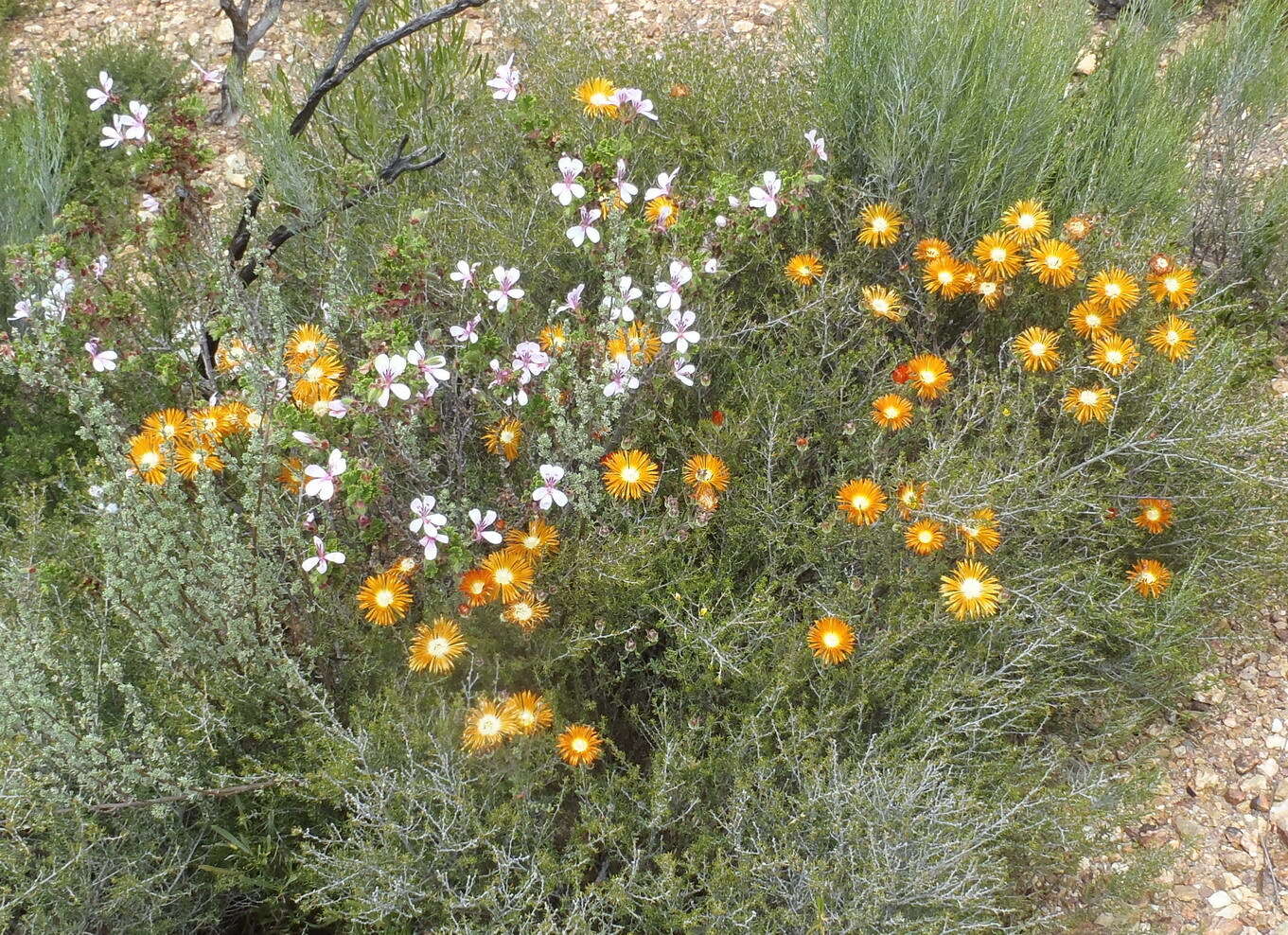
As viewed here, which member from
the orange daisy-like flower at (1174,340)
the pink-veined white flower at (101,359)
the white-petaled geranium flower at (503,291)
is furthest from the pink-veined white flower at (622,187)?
the orange daisy-like flower at (1174,340)

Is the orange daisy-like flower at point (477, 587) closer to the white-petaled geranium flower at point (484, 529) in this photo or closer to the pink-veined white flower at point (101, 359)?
the white-petaled geranium flower at point (484, 529)

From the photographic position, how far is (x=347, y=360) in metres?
2.54

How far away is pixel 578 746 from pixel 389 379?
0.83 meters

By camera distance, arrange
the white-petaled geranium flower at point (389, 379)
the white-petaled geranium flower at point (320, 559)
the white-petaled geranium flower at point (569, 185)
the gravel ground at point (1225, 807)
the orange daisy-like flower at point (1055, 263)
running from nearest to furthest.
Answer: the white-petaled geranium flower at point (389, 379), the white-petaled geranium flower at point (320, 559), the gravel ground at point (1225, 807), the white-petaled geranium flower at point (569, 185), the orange daisy-like flower at point (1055, 263)

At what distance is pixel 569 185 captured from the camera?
2.34 meters

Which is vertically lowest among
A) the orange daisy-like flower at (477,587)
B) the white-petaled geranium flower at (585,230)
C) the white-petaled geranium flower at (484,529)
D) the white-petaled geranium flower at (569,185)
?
the orange daisy-like flower at (477,587)

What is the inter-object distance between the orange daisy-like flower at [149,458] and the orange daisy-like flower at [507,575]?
76 cm

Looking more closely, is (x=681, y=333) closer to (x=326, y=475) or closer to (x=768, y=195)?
(x=768, y=195)

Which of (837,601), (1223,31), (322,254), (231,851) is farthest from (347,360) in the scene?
(1223,31)

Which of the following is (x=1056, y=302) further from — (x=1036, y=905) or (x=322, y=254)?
(x=322, y=254)

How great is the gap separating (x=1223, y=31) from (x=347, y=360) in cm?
396

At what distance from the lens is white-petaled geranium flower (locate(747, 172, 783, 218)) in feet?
7.98

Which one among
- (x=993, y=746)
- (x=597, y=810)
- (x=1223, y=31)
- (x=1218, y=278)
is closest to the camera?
(x=597, y=810)

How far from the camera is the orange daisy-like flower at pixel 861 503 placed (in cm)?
221
